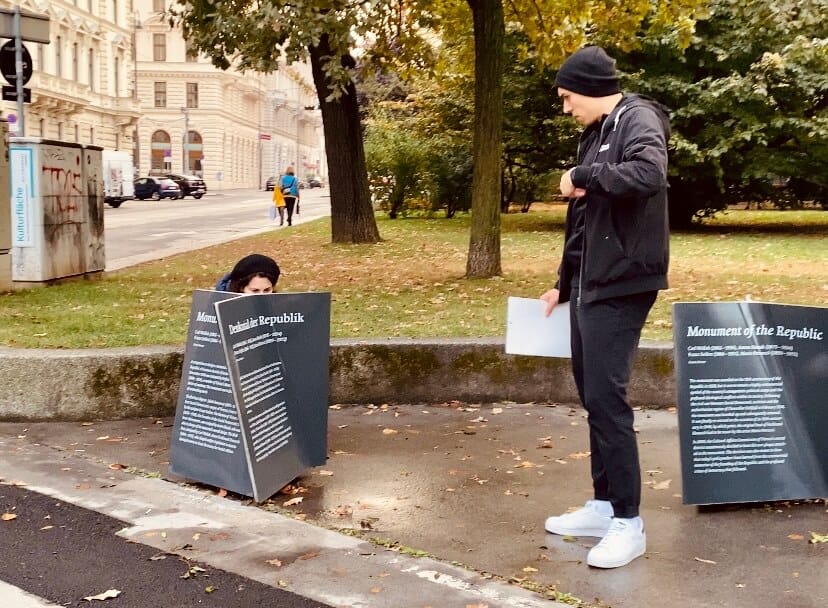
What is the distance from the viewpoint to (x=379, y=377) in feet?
21.3

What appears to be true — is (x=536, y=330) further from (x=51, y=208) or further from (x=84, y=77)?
(x=84, y=77)

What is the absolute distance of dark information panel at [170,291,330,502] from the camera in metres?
4.52

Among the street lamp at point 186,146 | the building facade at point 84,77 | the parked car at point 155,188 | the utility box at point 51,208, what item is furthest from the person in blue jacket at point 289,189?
the street lamp at point 186,146

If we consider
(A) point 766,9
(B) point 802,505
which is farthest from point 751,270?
(B) point 802,505

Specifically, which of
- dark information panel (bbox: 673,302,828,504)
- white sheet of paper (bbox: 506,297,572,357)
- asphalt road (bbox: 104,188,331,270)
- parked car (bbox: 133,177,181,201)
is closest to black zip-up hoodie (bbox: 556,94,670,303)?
white sheet of paper (bbox: 506,297,572,357)

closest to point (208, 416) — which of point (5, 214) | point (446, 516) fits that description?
point (446, 516)

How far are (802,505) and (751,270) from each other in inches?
407

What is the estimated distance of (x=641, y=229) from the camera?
12.0ft

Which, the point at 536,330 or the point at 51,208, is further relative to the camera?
the point at 51,208

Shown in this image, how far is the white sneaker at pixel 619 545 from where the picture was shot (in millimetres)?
3785

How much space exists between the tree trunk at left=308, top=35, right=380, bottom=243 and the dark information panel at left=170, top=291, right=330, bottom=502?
14086mm

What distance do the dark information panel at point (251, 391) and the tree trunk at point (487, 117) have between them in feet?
22.4

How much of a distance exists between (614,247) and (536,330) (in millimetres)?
757

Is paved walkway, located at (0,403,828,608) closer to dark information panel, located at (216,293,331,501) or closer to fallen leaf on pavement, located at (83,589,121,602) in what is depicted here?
dark information panel, located at (216,293,331,501)
